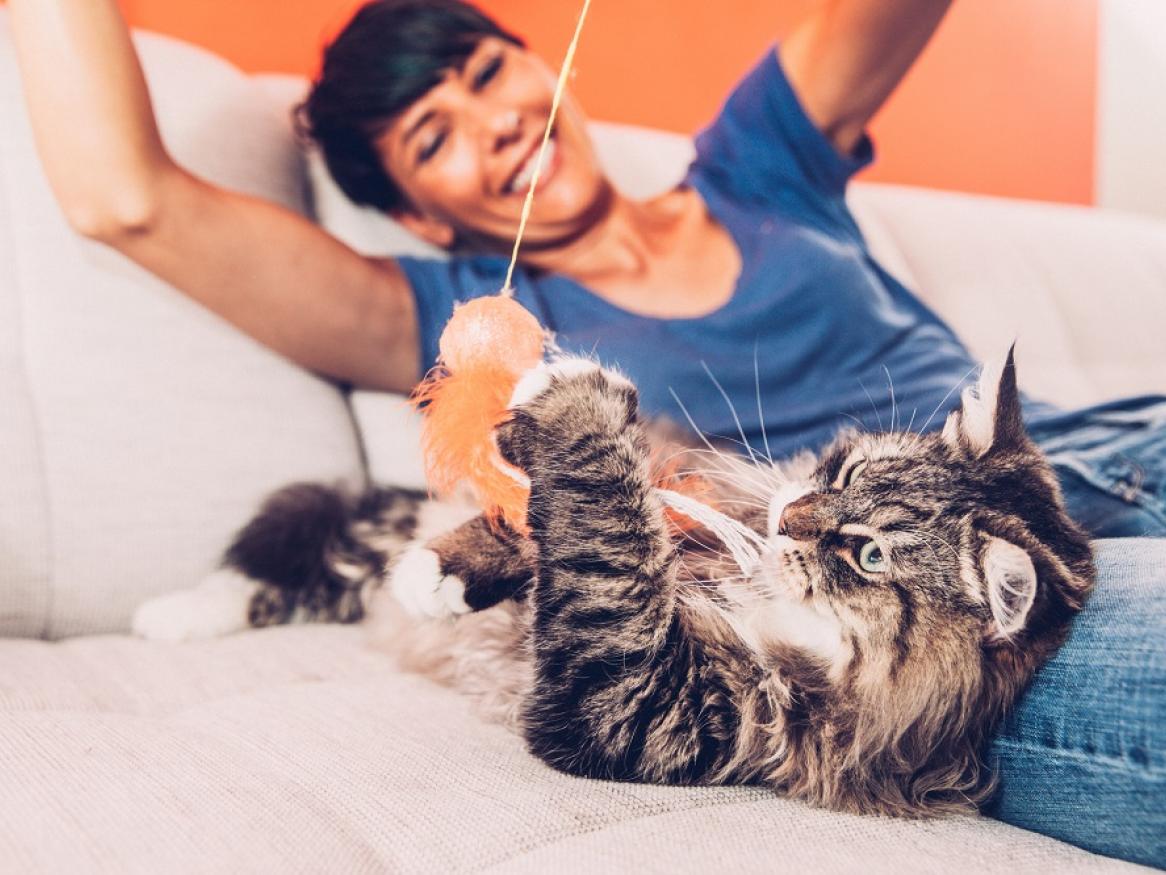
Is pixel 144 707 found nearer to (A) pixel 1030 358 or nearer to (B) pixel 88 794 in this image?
(B) pixel 88 794

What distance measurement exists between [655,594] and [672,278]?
36.0 inches

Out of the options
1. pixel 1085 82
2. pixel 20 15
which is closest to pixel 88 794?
pixel 20 15

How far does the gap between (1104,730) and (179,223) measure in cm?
125

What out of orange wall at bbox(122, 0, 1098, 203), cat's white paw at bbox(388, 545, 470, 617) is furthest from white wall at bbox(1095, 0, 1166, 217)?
cat's white paw at bbox(388, 545, 470, 617)

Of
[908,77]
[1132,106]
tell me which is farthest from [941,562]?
[1132,106]

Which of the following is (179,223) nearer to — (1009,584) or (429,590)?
(429,590)

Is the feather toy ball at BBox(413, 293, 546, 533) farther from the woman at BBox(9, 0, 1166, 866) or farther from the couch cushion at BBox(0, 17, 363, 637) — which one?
the couch cushion at BBox(0, 17, 363, 637)

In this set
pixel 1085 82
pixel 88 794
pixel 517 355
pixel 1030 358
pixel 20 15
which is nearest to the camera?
A: pixel 88 794

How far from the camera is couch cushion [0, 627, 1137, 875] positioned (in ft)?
2.02

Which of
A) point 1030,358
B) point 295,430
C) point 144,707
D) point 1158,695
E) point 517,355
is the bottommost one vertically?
point 144,707

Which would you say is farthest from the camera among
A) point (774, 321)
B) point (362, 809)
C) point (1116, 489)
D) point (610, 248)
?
point (610, 248)

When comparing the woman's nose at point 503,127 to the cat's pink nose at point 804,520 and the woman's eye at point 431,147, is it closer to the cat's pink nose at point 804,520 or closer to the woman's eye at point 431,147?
the woman's eye at point 431,147

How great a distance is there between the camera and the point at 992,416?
2.81ft

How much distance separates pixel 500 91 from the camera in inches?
58.0
